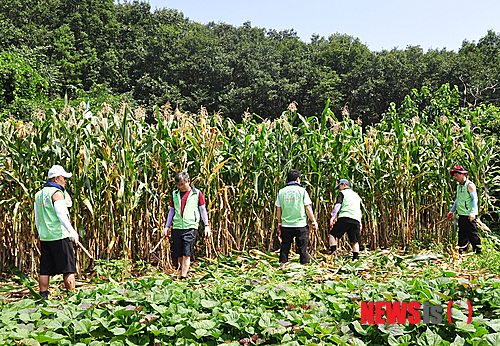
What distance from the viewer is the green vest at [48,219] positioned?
171 inches

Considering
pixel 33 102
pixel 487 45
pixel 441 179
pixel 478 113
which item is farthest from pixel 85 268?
pixel 487 45

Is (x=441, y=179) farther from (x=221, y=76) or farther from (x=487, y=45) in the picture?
(x=487, y=45)

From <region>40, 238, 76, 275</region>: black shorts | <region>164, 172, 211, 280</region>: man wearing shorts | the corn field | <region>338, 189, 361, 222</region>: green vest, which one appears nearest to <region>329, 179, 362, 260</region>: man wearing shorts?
<region>338, 189, 361, 222</region>: green vest

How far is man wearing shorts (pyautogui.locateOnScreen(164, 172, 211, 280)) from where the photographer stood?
5.18 m

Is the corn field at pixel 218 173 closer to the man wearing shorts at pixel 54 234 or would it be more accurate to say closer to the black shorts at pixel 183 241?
the black shorts at pixel 183 241

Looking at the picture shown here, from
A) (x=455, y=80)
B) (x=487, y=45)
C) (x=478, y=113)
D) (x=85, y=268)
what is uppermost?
(x=487, y=45)

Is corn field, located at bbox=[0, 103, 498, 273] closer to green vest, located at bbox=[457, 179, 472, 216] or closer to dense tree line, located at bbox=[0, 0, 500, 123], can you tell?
green vest, located at bbox=[457, 179, 472, 216]

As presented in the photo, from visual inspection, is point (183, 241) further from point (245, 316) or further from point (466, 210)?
point (466, 210)

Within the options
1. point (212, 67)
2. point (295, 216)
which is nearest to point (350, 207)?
point (295, 216)

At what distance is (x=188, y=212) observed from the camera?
5199mm

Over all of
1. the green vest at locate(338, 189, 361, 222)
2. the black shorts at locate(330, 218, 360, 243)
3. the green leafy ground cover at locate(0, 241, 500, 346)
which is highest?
the green vest at locate(338, 189, 361, 222)

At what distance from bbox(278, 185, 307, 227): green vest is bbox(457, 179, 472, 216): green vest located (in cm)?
269

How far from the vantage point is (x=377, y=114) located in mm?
29891

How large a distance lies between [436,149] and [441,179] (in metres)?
0.58
